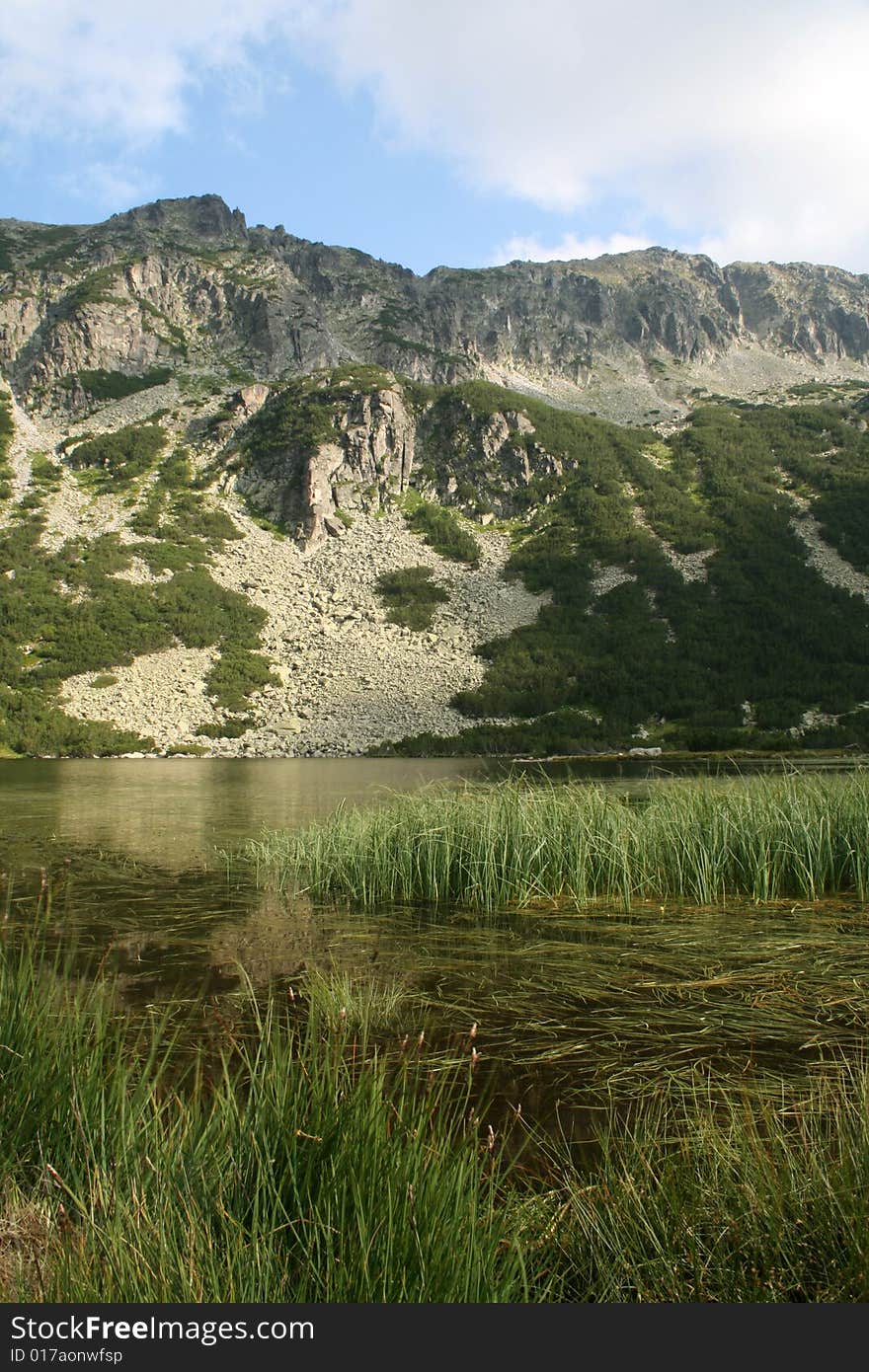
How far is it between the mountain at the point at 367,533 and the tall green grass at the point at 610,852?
1711 inches

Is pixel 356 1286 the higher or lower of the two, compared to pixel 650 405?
lower

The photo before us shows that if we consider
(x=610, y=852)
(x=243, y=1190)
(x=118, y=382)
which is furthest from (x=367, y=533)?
(x=243, y=1190)

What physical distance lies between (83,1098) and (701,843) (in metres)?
8.72

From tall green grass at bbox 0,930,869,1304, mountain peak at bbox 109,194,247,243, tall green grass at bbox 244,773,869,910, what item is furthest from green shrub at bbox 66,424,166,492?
tall green grass at bbox 0,930,869,1304

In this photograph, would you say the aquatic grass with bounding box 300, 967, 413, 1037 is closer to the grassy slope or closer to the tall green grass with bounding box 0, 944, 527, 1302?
the tall green grass with bounding box 0, 944, 527, 1302

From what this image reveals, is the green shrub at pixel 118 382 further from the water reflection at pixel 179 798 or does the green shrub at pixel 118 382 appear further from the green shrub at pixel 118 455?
the water reflection at pixel 179 798

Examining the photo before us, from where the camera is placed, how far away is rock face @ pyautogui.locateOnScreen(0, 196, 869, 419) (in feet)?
385

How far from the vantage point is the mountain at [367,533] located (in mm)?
61656

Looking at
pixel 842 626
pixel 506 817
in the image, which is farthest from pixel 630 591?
pixel 506 817

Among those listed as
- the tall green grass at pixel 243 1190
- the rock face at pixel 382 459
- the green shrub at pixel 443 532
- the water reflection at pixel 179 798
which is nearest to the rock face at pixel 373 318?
the rock face at pixel 382 459

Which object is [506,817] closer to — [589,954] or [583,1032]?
[589,954]

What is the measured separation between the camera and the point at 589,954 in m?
7.39

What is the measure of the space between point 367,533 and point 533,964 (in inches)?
3514

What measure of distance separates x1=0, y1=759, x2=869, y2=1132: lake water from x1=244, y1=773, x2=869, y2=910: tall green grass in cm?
71
